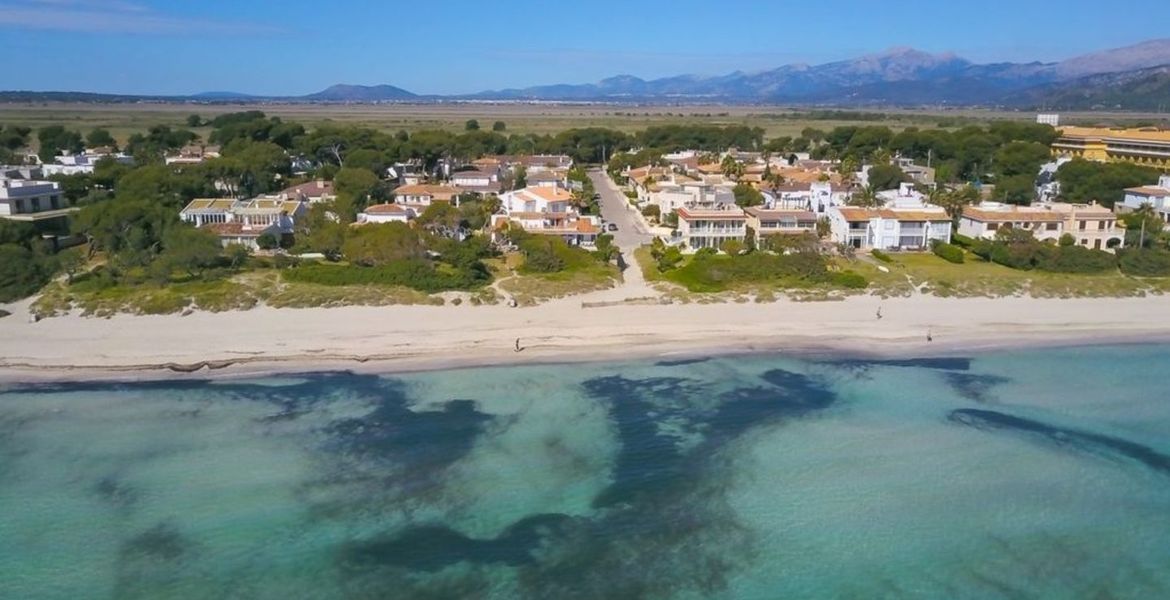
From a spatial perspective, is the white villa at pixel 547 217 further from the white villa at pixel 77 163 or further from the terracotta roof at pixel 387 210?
the white villa at pixel 77 163

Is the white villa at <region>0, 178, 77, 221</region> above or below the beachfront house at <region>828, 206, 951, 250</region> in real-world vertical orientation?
above

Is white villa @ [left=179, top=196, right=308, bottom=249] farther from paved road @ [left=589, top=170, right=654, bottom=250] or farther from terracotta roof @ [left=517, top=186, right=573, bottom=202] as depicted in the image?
paved road @ [left=589, top=170, right=654, bottom=250]

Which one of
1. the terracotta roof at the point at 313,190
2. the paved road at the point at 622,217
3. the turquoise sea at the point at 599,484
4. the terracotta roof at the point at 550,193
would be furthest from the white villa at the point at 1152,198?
the terracotta roof at the point at 313,190

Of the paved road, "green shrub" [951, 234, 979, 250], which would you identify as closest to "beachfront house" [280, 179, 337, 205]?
the paved road

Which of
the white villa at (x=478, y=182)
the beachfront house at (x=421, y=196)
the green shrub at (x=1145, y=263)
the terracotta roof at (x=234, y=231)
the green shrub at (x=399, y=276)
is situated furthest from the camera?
the white villa at (x=478, y=182)

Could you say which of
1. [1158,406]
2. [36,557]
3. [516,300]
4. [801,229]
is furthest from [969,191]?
[36,557]

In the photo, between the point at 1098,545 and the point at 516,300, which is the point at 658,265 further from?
the point at 1098,545
